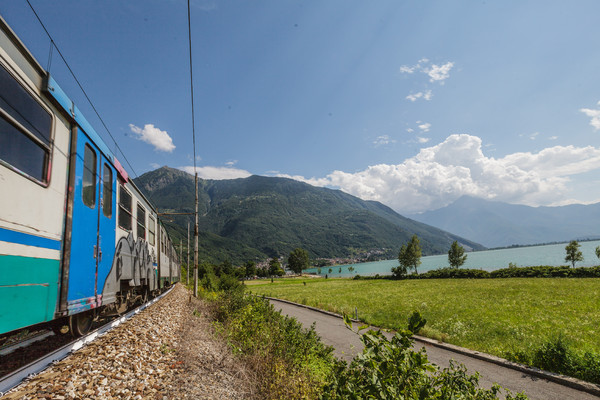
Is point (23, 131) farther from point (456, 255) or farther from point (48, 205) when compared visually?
point (456, 255)

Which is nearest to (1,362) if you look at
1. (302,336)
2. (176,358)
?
(176,358)

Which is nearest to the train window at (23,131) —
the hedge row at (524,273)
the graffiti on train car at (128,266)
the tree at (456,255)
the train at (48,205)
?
the train at (48,205)

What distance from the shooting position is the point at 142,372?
485 centimetres

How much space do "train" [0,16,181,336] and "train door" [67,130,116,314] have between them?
2 centimetres

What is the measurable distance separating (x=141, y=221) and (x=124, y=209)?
101 inches

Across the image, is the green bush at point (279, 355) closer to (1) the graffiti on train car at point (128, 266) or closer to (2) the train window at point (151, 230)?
(1) the graffiti on train car at point (128, 266)

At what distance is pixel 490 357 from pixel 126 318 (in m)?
11.8

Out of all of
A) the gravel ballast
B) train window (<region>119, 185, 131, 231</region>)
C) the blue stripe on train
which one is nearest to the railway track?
the gravel ballast

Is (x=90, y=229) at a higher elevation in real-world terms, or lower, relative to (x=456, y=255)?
higher

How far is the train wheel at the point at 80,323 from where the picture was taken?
5.77 m

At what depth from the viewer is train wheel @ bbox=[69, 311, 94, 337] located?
5773 mm

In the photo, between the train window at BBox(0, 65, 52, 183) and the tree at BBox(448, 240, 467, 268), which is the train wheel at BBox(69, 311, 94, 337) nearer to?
the train window at BBox(0, 65, 52, 183)

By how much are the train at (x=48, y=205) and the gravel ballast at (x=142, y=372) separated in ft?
2.64

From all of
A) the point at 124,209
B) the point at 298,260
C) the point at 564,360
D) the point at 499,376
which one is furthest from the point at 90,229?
the point at 298,260
